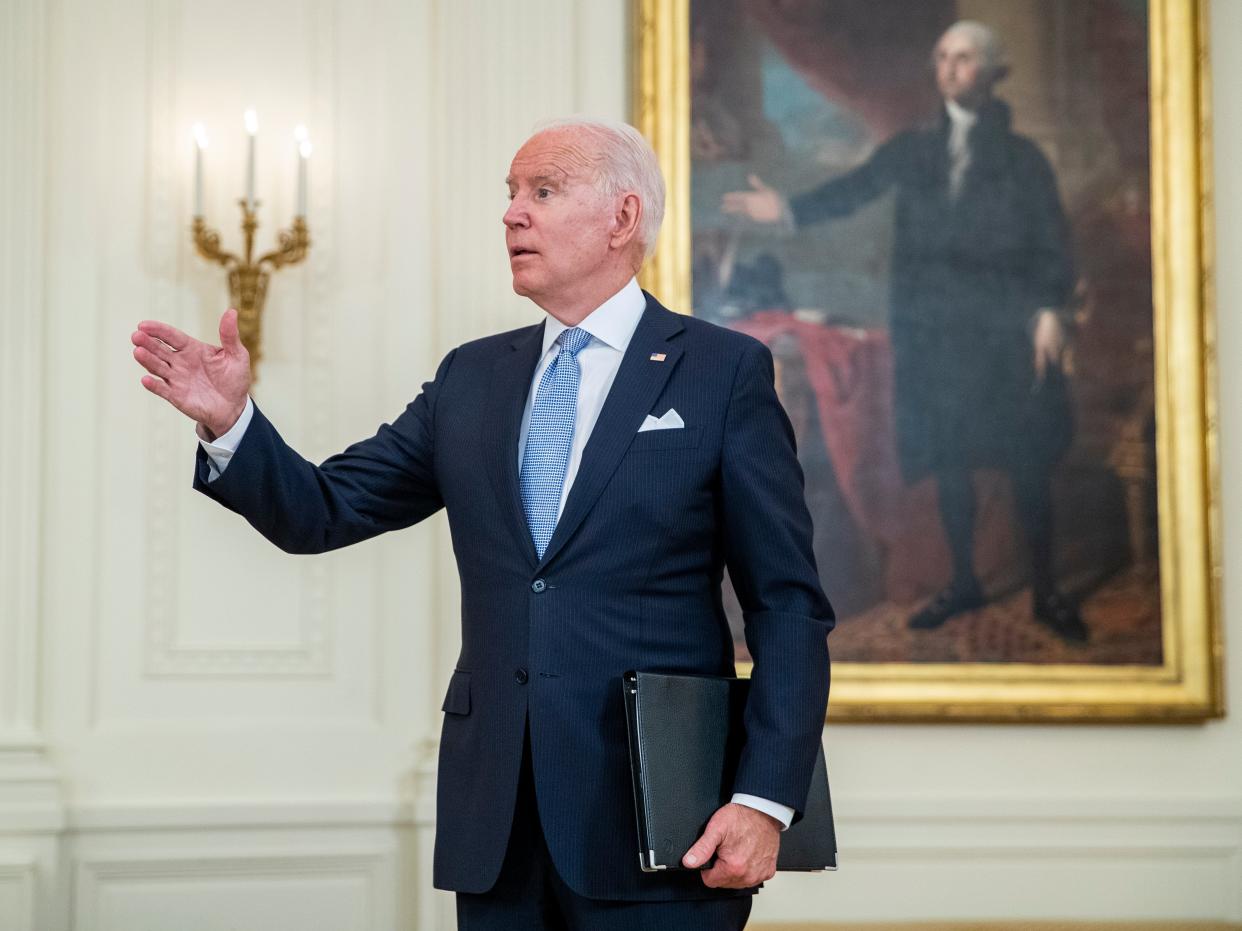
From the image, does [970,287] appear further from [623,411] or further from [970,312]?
[623,411]

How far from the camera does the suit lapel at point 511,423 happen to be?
2395 mm

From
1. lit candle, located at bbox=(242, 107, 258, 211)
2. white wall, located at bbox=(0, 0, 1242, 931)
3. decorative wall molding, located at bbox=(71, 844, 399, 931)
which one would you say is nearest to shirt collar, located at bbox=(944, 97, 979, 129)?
white wall, located at bbox=(0, 0, 1242, 931)

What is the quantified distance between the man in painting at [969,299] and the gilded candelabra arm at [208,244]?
1.54m

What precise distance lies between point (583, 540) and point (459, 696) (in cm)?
34

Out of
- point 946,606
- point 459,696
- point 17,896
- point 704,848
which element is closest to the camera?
point 704,848

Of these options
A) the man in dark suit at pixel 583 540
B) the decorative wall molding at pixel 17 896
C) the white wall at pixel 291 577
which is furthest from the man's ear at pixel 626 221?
the decorative wall molding at pixel 17 896

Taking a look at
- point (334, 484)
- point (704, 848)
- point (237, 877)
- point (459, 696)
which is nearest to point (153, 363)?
point (334, 484)

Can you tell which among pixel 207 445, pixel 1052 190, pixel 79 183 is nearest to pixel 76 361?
pixel 79 183

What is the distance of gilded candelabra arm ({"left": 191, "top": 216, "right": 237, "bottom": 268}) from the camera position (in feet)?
13.6

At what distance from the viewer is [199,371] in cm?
231

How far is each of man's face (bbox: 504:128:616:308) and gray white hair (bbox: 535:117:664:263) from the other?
0.06ft

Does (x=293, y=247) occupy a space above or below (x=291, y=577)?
above

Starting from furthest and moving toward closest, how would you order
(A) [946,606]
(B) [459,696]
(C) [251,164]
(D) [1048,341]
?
(D) [1048,341]
(A) [946,606]
(C) [251,164]
(B) [459,696]

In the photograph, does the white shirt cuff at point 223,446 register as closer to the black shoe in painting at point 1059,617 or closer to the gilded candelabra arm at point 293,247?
the gilded candelabra arm at point 293,247
